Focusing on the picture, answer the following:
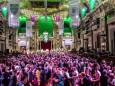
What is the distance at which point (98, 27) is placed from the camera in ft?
157

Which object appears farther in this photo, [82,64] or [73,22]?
[73,22]

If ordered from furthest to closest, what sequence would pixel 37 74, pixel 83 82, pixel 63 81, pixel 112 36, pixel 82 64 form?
pixel 112 36
pixel 82 64
pixel 37 74
pixel 63 81
pixel 83 82

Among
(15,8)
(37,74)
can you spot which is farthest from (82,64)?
(15,8)

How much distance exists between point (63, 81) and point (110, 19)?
2398 cm

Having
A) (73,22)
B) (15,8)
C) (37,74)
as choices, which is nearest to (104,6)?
(73,22)

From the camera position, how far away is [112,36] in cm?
4125

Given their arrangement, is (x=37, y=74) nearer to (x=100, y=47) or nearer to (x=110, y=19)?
(x=110, y=19)

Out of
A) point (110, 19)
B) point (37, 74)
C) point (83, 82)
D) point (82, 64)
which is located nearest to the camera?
point (83, 82)

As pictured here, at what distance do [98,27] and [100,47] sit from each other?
3.38m

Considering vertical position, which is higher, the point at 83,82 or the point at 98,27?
the point at 98,27

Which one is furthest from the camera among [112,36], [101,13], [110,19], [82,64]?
[101,13]

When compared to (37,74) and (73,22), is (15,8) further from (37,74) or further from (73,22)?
(37,74)

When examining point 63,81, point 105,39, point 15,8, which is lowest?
point 63,81

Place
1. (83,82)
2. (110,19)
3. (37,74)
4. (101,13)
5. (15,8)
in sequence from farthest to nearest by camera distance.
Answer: (101,13), (110,19), (15,8), (37,74), (83,82)
